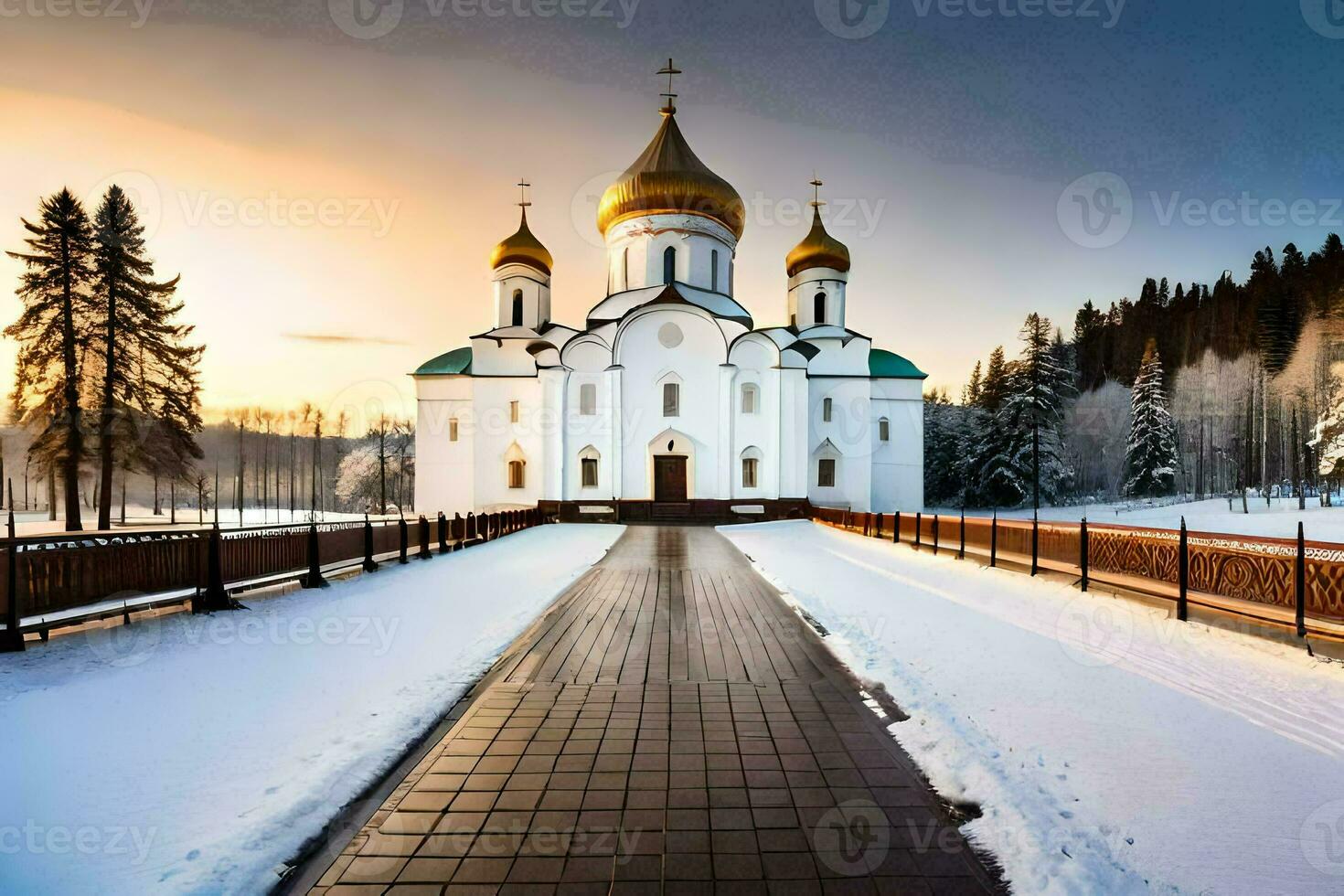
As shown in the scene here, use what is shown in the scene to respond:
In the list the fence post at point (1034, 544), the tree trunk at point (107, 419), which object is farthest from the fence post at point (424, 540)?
the tree trunk at point (107, 419)

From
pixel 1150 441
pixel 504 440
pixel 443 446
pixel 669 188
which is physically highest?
pixel 669 188

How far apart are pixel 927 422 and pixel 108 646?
53295 mm

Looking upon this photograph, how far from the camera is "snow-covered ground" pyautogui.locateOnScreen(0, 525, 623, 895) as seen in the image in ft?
9.91

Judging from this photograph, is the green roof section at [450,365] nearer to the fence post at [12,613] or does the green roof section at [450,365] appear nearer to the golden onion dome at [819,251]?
the golden onion dome at [819,251]

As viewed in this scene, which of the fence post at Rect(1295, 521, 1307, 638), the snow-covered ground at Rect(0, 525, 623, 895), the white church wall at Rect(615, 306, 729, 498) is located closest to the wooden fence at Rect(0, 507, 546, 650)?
the snow-covered ground at Rect(0, 525, 623, 895)

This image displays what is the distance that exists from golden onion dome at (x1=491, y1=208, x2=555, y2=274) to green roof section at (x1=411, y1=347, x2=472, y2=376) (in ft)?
17.4

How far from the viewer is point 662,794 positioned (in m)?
3.60

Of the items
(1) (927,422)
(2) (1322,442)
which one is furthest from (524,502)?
(2) (1322,442)

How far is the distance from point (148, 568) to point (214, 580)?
778 millimetres

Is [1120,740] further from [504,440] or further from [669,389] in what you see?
[504,440]

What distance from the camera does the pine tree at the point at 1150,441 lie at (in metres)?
41.6

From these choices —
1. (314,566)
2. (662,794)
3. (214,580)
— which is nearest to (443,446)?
(314,566)

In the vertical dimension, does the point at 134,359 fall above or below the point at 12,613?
above

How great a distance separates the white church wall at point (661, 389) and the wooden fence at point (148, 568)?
60.0 feet
